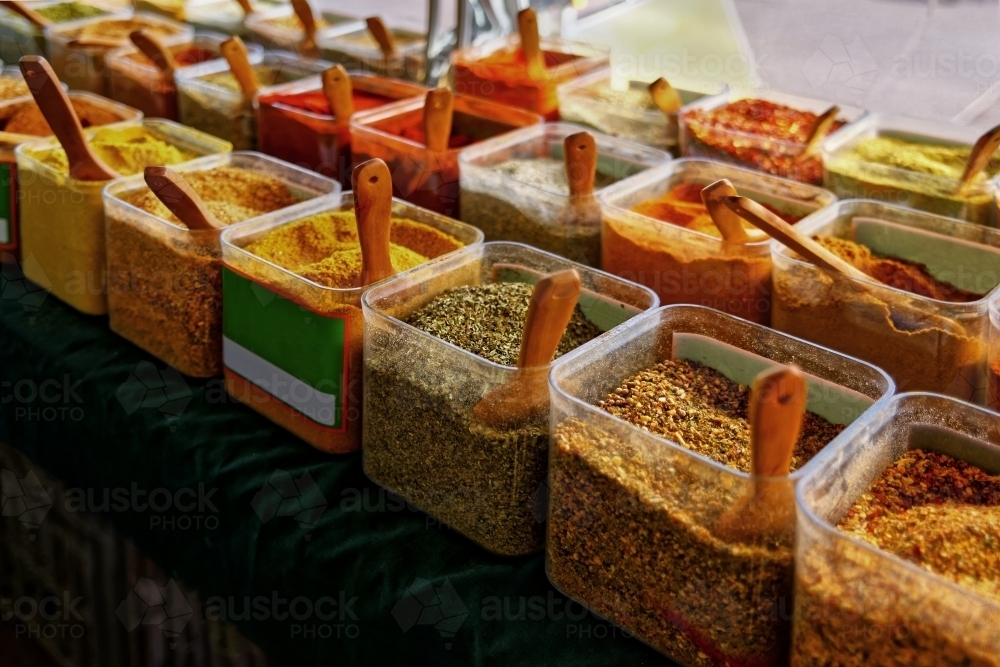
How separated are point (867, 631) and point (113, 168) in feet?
3.45

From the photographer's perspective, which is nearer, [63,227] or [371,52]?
[63,227]

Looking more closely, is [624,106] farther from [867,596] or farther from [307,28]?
[867,596]

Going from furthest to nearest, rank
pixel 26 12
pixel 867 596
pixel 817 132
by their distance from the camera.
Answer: pixel 26 12 < pixel 817 132 < pixel 867 596

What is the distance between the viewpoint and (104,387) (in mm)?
1167

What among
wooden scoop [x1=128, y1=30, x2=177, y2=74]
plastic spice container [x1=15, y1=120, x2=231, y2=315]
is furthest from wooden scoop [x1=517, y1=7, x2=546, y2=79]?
wooden scoop [x1=128, y1=30, x2=177, y2=74]

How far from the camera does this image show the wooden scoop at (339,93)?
1.32m

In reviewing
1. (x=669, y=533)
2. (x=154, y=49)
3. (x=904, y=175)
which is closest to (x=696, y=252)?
(x=904, y=175)

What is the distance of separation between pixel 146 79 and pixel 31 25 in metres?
0.45

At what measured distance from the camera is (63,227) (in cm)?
121

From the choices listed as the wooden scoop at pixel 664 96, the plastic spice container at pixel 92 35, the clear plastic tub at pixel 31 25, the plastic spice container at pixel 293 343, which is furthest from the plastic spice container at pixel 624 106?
the clear plastic tub at pixel 31 25

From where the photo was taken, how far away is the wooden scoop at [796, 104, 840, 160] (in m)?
1.25

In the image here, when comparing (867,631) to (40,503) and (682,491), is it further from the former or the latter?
(40,503)

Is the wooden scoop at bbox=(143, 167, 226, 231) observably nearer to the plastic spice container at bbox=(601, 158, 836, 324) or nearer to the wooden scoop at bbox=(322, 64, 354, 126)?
the wooden scoop at bbox=(322, 64, 354, 126)

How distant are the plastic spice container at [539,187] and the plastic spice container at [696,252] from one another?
0.12ft
